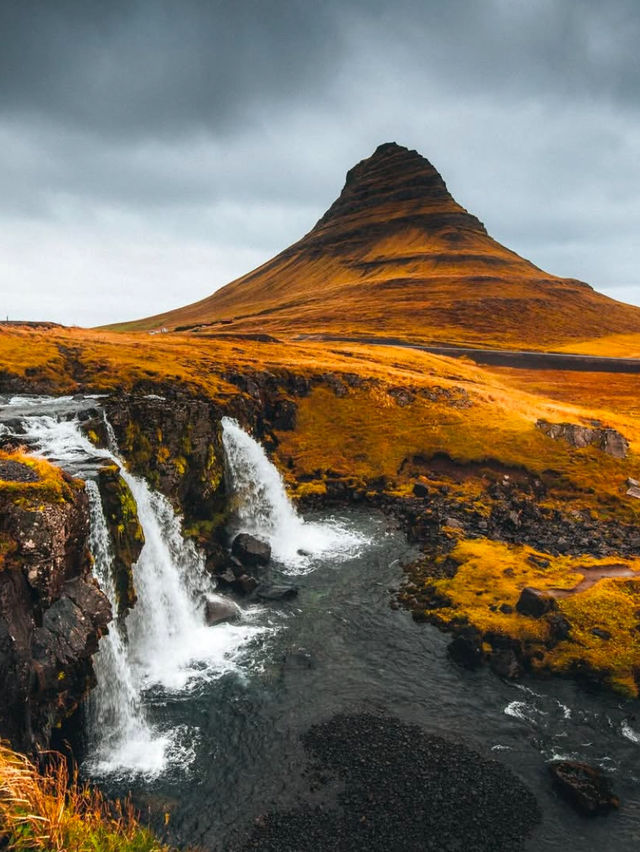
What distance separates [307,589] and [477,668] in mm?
13024

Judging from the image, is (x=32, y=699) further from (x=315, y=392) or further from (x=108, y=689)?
(x=315, y=392)

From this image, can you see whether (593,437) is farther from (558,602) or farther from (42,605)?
(42,605)

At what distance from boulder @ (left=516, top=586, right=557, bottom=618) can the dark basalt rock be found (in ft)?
34.7

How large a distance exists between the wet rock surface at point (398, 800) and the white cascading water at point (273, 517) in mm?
17991

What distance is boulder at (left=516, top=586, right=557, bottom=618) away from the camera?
1270 inches

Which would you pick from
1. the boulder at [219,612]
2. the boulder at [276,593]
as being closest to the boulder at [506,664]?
the boulder at [276,593]

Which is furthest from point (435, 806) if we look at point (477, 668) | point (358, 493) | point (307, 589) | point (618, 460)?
point (618, 460)

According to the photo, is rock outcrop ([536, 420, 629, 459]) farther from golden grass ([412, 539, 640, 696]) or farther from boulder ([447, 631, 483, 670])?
boulder ([447, 631, 483, 670])

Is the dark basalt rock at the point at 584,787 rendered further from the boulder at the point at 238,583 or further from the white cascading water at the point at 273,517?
the white cascading water at the point at 273,517

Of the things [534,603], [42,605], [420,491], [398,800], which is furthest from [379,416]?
[42,605]

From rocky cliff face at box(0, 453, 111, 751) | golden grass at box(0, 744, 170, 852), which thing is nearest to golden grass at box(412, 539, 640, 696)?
rocky cliff face at box(0, 453, 111, 751)

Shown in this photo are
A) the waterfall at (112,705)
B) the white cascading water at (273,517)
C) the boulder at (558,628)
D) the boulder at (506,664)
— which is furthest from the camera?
the white cascading water at (273,517)

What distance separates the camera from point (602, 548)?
42.5m

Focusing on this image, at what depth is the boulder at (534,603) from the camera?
3225cm
